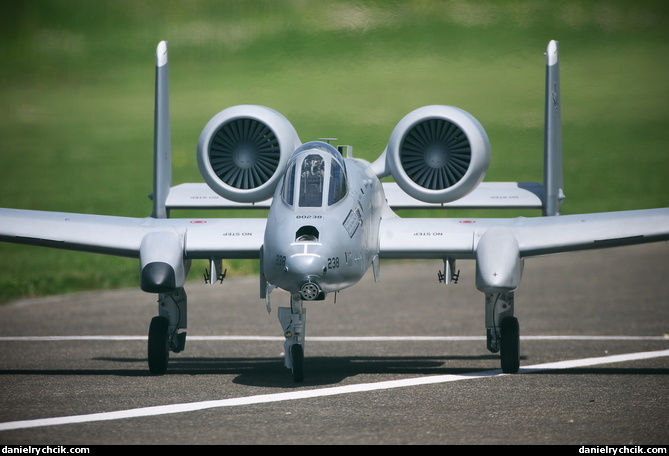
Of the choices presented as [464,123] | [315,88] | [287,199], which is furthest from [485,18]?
[287,199]

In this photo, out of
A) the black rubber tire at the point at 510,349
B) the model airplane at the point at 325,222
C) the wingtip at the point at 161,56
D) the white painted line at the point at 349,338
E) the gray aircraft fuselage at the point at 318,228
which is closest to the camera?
the gray aircraft fuselage at the point at 318,228

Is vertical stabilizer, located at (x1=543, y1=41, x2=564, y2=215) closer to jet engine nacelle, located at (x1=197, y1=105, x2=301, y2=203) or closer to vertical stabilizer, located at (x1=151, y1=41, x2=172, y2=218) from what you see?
jet engine nacelle, located at (x1=197, y1=105, x2=301, y2=203)

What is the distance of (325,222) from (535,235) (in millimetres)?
3168

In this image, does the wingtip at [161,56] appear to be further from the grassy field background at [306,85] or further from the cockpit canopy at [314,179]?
the grassy field background at [306,85]

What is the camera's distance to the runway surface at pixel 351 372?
11.2 meters

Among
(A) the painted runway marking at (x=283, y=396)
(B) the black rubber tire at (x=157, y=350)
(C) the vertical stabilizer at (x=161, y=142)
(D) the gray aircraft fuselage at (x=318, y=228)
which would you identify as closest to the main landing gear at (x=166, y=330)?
(B) the black rubber tire at (x=157, y=350)

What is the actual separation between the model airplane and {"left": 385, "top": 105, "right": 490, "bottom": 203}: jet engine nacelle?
0.02m

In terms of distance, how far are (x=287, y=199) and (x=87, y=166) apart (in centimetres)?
3325

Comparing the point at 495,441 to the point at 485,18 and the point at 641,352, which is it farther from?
the point at 485,18

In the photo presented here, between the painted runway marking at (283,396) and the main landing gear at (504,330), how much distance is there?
0.22m

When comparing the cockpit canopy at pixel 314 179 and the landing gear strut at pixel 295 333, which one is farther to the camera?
the landing gear strut at pixel 295 333

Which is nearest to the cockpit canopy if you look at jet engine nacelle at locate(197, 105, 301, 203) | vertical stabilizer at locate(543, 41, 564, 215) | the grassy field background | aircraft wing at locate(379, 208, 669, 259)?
aircraft wing at locate(379, 208, 669, 259)

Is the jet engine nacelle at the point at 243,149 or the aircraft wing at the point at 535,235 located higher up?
the jet engine nacelle at the point at 243,149

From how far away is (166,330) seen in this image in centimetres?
1591
